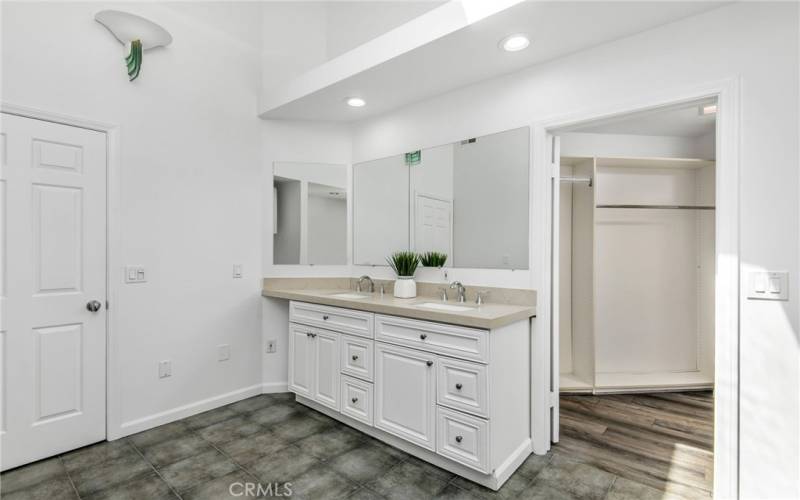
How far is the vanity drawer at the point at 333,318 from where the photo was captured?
251 cm

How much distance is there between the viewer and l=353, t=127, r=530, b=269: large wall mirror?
97.5 inches

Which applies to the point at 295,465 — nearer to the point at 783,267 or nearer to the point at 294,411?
the point at 294,411

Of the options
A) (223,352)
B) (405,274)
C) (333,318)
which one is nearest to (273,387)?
(223,352)

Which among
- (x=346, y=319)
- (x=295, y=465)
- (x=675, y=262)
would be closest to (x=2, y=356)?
(x=295, y=465)

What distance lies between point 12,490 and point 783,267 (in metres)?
3.69

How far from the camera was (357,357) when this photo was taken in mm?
2547

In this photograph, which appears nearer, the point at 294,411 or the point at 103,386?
the point at 103,386

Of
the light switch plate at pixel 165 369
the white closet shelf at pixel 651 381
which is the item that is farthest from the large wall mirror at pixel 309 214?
the white closet shelf at pixel 651 381

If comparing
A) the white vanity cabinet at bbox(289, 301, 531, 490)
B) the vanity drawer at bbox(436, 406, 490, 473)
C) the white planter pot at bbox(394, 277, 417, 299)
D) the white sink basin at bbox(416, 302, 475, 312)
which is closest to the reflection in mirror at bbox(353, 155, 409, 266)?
the white planter pot at bbox(394, 277, 417, 299)

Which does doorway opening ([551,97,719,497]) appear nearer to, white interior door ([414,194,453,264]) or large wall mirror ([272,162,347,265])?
white interior door ([414,194,453,264])

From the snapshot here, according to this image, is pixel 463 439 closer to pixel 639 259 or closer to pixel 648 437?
pixel 648 437

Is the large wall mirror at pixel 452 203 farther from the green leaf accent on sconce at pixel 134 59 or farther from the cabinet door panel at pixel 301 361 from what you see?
the green leaf accent on sconce at pixel 134 59

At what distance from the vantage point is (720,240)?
1.81 m

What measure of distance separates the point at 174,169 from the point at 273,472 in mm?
2065
